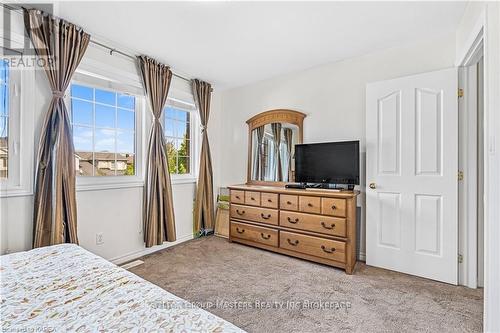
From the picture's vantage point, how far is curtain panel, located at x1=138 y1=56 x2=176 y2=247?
301 cm

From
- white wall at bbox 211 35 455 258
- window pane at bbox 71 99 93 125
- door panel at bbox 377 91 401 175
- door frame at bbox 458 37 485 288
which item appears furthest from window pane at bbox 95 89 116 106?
door frame at bbox 458 37 485 288

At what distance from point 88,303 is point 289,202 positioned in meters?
2.25

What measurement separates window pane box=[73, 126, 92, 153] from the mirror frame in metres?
2.17

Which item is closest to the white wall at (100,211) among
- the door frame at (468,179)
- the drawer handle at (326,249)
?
the drawer handle at (326,249)

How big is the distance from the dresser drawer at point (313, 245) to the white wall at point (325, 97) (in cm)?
53

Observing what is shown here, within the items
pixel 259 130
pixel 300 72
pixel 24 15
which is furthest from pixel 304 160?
pixel 24 15

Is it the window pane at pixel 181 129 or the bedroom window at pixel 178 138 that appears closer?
the bedroom window at pixel 178 138

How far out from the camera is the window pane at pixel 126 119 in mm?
2980

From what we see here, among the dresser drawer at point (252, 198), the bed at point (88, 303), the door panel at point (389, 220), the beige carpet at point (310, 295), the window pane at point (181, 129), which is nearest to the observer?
the bed at point (88, 303)

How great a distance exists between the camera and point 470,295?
2137mm

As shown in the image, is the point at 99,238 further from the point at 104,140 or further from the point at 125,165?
the point at 104,140

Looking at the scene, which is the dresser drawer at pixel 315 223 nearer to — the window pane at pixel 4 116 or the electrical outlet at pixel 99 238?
the electrical outlet at pixel 99 238

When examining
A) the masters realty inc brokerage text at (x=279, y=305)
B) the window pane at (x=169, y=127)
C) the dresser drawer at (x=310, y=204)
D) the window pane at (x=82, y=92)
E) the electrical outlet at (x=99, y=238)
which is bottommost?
the masters realty inc brokerage text at (x=279, y=305)

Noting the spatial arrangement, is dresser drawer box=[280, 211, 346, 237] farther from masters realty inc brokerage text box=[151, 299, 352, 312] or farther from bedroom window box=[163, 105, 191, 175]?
bedroom window box=[163, 105, 191, 175]
